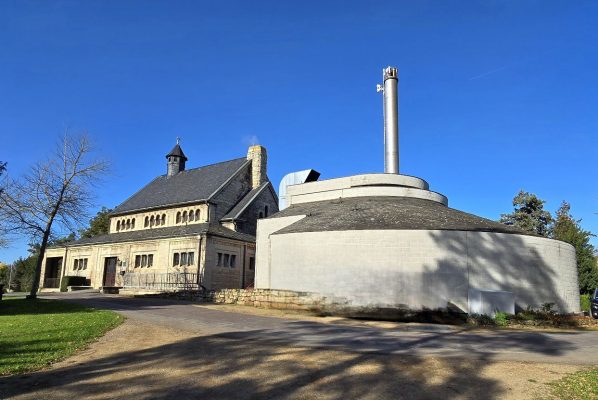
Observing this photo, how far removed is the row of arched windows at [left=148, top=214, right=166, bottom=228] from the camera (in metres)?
42.5

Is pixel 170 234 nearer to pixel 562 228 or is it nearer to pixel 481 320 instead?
pixel 481 320

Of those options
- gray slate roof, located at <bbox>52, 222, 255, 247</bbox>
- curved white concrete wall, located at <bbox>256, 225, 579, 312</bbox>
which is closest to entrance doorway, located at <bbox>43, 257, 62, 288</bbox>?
gray slate roof, located at <bbox>52, 222, 255, 247</bbox>

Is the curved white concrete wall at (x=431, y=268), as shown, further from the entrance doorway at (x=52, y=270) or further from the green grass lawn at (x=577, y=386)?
the entrance doorway at (x=52, y=270)

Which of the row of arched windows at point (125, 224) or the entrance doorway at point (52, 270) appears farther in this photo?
the entrance doorway at point (52, 270)

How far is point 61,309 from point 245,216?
21.6m

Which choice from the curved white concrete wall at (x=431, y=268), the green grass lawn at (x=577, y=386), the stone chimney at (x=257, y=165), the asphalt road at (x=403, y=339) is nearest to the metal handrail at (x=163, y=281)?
the curved white concrete wall at (x=431, y=268)

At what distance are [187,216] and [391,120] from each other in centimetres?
2078

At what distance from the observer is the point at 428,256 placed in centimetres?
2102

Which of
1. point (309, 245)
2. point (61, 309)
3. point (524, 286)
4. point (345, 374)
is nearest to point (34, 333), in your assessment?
point (61, 309)

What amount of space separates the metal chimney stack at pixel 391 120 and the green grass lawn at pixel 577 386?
2594 centimetres

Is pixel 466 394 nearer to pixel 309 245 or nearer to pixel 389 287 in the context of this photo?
pixel 389 287

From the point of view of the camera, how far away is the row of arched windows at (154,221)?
42.5 m

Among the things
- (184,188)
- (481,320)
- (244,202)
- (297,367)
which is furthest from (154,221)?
(297,367)

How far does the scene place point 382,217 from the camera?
78.4 feet
